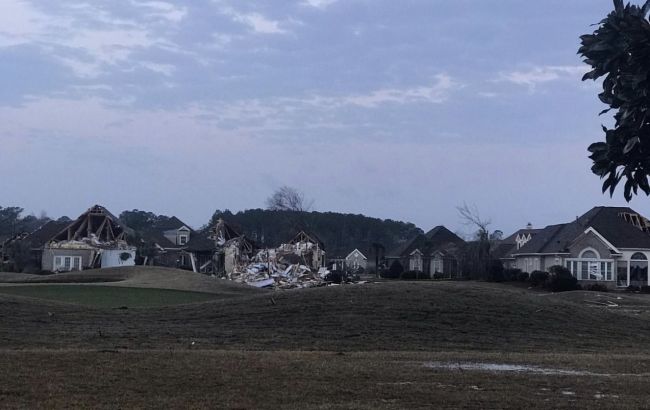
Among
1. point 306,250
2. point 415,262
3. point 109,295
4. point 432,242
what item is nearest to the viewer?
point 109,295

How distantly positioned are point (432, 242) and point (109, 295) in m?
60.2

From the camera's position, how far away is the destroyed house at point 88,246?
262ft

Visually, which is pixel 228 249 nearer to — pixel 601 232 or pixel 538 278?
pixel 538 278

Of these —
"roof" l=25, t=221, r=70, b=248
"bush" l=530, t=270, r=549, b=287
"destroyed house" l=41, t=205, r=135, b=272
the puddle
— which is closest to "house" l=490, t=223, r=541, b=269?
"bush" l=530, t=270, r=549, b=287

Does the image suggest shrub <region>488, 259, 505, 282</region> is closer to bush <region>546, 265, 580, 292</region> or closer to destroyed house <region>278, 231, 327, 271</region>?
bush <region>546, 265, 580, 292</region>

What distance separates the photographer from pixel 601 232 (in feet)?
210

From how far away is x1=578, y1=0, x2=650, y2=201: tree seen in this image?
7.17 metres

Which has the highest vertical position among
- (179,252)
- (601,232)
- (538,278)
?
(601,232)

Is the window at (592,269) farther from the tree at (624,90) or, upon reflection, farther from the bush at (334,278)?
the tree at (624,90)

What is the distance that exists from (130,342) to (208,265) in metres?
65.7

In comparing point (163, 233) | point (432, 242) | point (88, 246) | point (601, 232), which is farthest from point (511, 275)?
point (163, 233)

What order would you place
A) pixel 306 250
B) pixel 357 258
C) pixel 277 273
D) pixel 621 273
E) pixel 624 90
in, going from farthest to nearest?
pixel 357 258, pixel 306 250, pixel 621 273, pixel 277 273, pixel 624 90

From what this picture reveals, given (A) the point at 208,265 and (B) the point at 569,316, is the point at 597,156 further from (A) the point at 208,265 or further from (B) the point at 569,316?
(A) the point at 208,265

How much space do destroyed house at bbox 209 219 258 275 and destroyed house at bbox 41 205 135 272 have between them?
8108mm
